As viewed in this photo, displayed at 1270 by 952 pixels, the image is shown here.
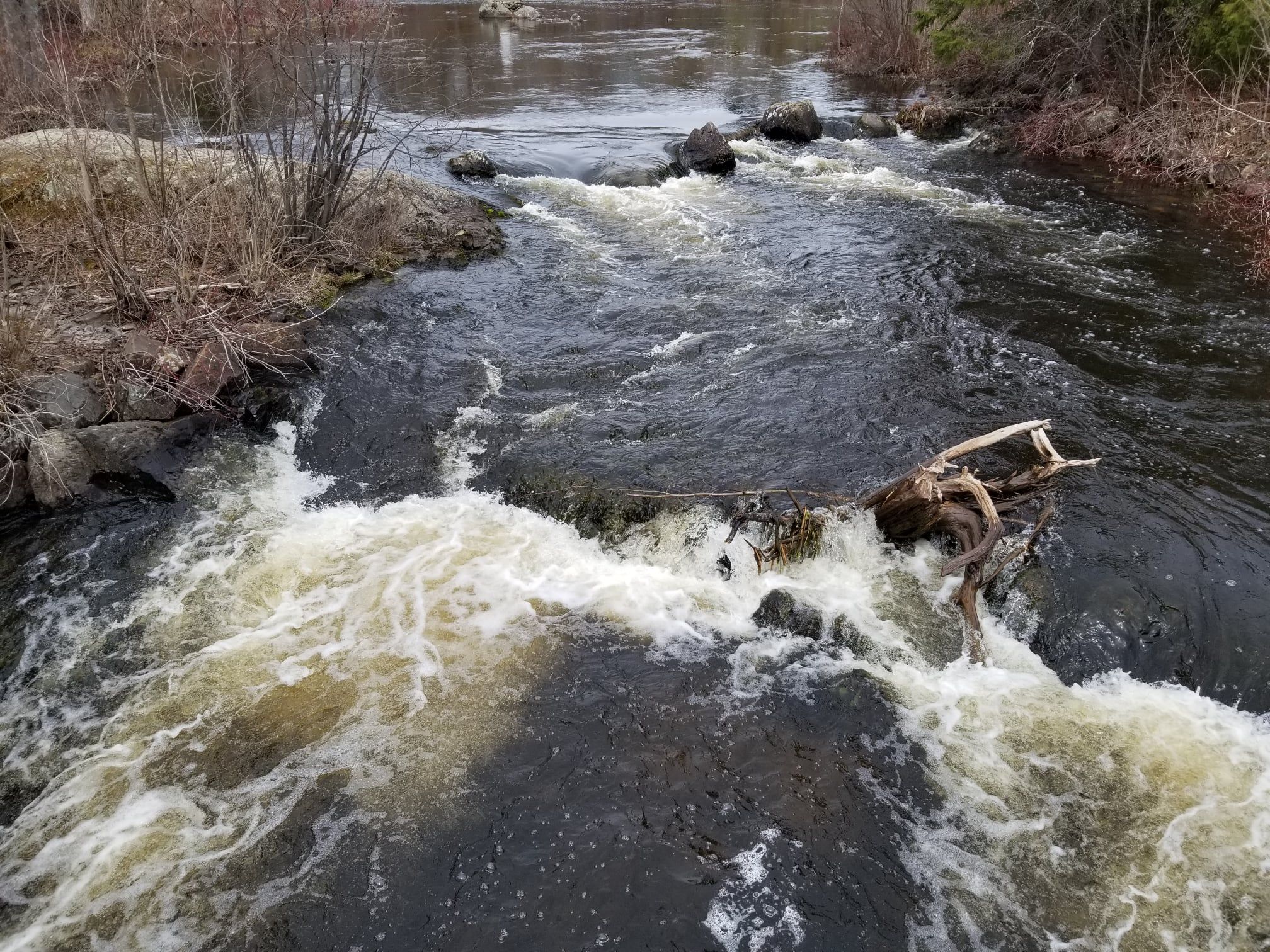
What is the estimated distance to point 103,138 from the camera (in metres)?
10.7

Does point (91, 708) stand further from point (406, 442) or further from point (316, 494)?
point (406, 442)

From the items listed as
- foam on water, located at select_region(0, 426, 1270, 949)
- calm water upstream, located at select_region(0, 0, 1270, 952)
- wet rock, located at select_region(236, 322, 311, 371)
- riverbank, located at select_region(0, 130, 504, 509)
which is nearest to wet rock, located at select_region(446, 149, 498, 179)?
riverbank, located at select_region(0, 130, 504, 509)

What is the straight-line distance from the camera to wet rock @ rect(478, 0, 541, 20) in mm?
35906

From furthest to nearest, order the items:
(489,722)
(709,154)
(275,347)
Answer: (709,154), (275,347), (489,722)

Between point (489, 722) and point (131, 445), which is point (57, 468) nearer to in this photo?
point (131, 445)

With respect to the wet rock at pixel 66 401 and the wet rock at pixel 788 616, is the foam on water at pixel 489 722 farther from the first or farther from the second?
the wet rock at pixel 66 401

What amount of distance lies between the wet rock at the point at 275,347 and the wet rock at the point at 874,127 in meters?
15.7

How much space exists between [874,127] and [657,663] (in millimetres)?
18102

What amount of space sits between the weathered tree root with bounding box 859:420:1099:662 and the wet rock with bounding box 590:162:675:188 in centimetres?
1102

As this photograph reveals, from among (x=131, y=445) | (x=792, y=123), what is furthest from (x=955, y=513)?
(x=792, y=123)

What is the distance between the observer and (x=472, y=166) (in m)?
15.9

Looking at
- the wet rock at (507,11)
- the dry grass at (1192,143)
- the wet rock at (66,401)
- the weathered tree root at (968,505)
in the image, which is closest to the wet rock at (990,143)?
the dry grass at (1192,143)

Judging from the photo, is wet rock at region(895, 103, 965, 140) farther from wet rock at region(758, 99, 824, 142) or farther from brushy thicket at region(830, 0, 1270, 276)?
wet rock at region(758, 99, 824, 142)

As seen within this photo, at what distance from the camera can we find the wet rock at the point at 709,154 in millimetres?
16922
